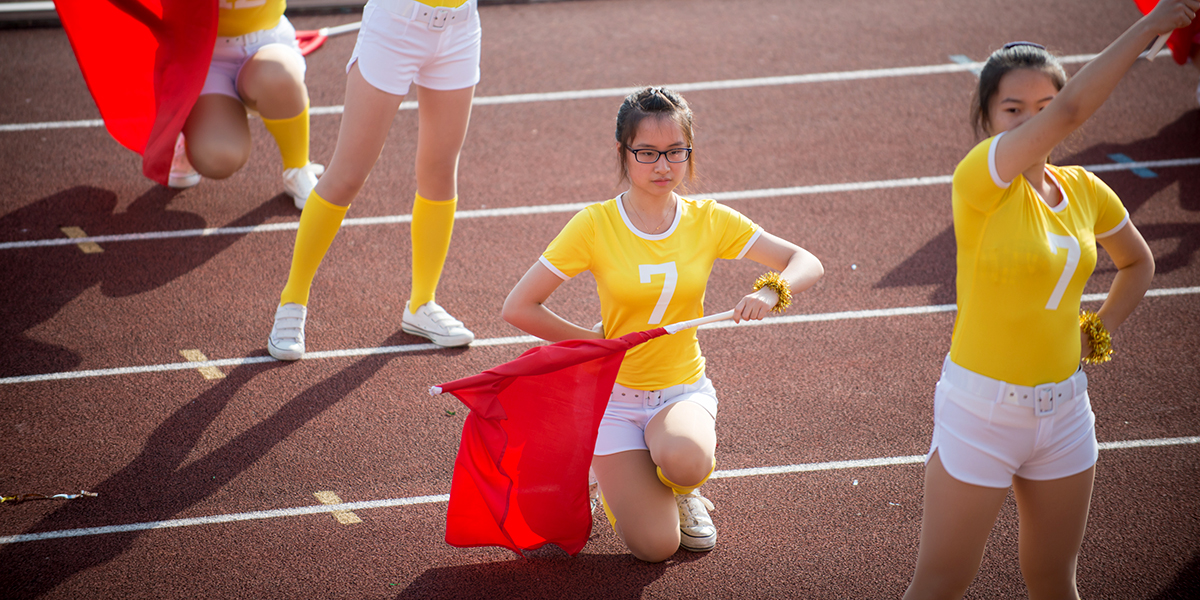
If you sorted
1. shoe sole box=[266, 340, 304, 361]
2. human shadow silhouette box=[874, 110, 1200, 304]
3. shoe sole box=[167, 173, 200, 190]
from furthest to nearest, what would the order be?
shoe sole box=[167, 173, 200, 190] → human shadow silhouette box=[874, 110, 1200, 304] → shoe sole box=[266, 340, 304, 361]

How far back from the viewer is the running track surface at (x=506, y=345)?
3445 mm

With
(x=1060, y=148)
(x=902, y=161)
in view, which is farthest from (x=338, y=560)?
(x=1060, y=148)

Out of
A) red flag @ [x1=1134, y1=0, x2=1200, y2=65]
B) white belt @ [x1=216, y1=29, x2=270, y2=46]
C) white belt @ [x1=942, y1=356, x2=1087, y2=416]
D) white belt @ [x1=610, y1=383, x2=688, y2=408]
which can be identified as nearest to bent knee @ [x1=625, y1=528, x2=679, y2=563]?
white belt @ [x1=610, y1=383, x2=688, y2=408]

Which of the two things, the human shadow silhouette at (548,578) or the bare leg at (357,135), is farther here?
the bare leg at (357,135)

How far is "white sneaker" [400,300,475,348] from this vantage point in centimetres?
473

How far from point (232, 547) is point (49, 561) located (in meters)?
0.68

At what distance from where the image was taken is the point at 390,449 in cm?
405

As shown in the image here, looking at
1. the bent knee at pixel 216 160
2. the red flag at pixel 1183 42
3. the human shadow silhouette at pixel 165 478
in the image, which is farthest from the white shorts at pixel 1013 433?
the red flag at pixel 1183 42

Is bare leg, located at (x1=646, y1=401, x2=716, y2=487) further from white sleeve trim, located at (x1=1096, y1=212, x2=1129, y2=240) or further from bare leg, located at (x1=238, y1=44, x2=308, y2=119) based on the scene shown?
bare leg, located at (x1=238, y1=44, x2=308, y2=119)

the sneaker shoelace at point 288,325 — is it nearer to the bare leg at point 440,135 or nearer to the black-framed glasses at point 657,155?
the bare leg at point 440,135

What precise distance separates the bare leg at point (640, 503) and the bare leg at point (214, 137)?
11.3ft

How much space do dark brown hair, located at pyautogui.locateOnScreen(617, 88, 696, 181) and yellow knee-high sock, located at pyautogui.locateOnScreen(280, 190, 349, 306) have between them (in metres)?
1.74

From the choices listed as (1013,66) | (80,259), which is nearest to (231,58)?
(80,259)

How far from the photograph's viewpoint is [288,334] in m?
4.62
